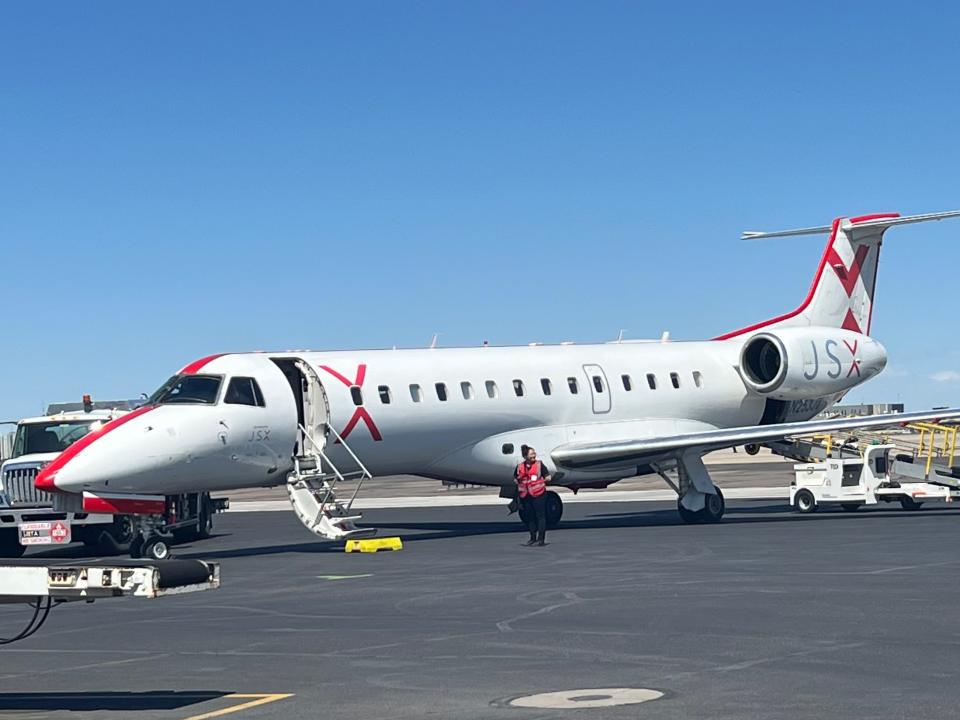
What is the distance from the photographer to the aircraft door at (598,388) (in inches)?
1252

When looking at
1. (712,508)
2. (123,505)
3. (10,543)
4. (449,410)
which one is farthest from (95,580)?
(712,508)

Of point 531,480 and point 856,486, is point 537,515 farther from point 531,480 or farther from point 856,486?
point 856,486

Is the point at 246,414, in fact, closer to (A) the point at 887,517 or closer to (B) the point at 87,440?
(B) the point at 87,440

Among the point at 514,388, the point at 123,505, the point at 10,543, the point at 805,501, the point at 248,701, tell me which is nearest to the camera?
the point at 248,701

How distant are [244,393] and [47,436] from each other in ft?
18.3

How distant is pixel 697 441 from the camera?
1171 inches

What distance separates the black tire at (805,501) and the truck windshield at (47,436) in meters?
14.9

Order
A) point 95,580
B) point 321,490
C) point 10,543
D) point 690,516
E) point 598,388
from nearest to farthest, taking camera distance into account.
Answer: point 95,580, point 10,543, point 321,490, point 690,516, point 598,388

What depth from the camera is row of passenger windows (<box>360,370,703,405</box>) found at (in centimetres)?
2825

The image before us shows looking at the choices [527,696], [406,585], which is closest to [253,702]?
[527,696]

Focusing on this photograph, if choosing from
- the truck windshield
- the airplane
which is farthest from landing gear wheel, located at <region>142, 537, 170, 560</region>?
the truck windshield

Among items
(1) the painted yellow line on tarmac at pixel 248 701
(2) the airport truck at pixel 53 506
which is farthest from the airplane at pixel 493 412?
(1) the painted yellow line on tarmac at pixel 248 701

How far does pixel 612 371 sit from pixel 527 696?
72.7ft

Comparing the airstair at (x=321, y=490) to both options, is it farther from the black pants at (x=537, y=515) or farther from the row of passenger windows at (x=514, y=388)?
the black pants at (x=537, y=515)
